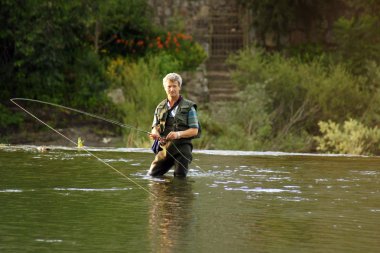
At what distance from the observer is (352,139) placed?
86.3 ft

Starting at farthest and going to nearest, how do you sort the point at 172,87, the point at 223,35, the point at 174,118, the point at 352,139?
the point at 223,35, the point at 352,139, the point at 174,118, the point at 172,87

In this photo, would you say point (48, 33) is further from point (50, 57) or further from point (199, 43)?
point (199, 43)

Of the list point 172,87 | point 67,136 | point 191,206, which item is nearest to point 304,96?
point 67,136

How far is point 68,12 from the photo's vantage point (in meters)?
29.7

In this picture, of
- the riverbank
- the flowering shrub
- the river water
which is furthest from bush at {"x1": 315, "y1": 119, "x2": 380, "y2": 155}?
the flowering shrub

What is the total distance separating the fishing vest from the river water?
76 cm

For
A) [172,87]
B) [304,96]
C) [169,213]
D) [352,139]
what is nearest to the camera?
[169,213]

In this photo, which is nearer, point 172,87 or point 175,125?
point 172,87

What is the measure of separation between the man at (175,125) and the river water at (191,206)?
1.33 feet

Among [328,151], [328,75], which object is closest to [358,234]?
[328,151]

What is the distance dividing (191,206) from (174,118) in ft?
11.4

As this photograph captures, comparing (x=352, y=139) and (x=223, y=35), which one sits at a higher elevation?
(x=223, y=35)

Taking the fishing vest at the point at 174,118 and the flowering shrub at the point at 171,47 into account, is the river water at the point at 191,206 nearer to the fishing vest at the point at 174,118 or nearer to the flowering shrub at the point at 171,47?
the fishing vest at the point at 174,118

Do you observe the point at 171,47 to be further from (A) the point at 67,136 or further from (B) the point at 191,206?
(B) the point at 191,206
